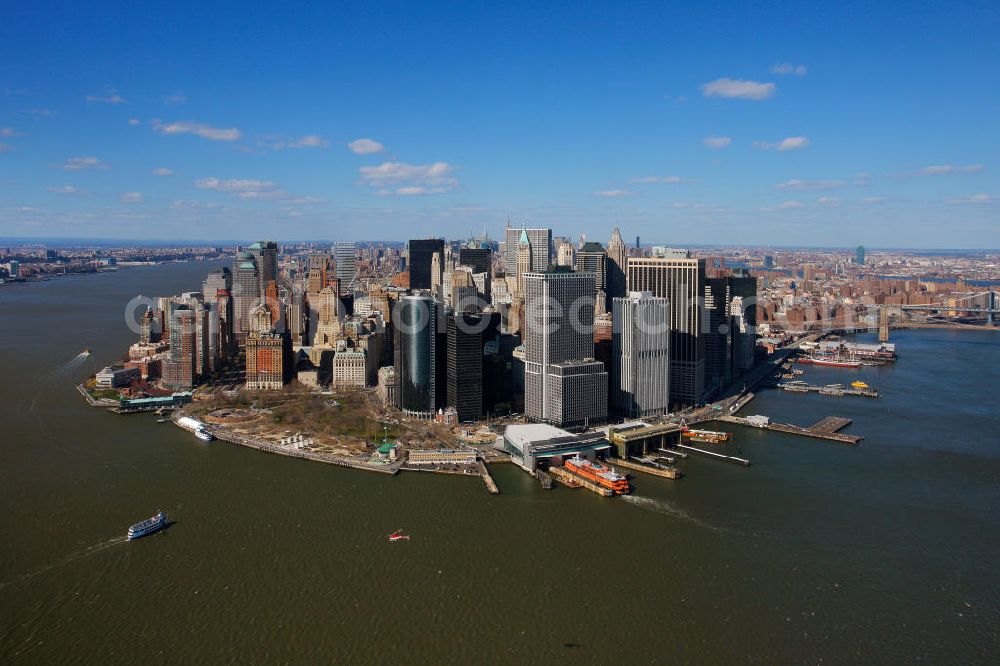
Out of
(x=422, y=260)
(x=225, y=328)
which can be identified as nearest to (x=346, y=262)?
(x=422, y=260)

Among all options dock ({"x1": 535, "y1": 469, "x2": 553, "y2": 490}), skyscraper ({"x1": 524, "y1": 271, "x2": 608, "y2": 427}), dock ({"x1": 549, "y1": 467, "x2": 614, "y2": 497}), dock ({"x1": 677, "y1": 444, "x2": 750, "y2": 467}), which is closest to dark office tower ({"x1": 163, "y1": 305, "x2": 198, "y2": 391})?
skyscraper ({"x1": 524, "y1": 271, "x2": 608, "y2": 427})

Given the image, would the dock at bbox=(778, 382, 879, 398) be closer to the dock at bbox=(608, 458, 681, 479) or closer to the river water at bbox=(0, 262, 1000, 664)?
the river water at bbox=(0, 262, 1000, 664)

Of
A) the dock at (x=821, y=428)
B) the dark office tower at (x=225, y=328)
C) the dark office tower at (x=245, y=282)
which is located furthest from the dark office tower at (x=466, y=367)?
the dark office tower at (x=245, y=282)

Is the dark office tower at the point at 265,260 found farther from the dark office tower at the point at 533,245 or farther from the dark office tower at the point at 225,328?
the dark office tower at the point at 533,245

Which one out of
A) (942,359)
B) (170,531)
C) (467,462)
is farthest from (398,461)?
(942,359)

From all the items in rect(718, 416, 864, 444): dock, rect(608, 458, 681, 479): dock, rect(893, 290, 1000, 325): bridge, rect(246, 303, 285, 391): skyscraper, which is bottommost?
rect(608, 458, 681, 479): dock

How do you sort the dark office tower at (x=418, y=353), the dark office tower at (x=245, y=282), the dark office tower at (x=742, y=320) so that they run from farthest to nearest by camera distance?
1. the dark office tower at (x=245, y=282)
2. the dark office tower at (x=742, y=320)
3. the dark office tower at (x=418, y=353)

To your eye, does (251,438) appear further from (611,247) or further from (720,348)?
(611,247)
